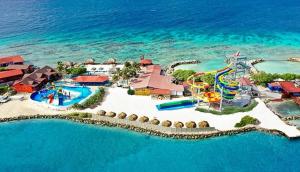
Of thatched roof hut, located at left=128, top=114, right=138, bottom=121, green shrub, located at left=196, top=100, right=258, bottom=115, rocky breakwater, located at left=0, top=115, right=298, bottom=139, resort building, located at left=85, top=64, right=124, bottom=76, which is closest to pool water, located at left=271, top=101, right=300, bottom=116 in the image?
green shrub, located at left=196, top=100, right=258, bottom=115

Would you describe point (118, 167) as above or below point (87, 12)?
below

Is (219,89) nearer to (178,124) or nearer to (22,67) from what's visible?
(178,124)

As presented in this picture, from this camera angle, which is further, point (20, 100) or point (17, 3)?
point (17, 3)

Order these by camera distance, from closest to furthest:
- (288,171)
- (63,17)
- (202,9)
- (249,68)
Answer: (288,171) → (249,68) → (63,17) → (202,9)

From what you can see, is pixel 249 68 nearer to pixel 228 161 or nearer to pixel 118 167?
pixel 228 161

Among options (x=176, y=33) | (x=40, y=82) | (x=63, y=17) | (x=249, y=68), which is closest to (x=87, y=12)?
(x=63, y=17)

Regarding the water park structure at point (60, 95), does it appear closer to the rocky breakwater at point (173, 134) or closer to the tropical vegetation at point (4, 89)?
the tropical vegetation at point (4, 89)

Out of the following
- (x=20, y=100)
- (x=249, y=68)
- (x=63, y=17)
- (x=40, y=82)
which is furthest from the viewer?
(x=63, y=17)

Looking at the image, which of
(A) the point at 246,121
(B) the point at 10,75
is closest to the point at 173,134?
(A) the point at 246,121

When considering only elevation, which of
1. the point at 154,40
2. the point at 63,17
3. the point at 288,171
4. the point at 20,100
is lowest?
the point at 288,171
